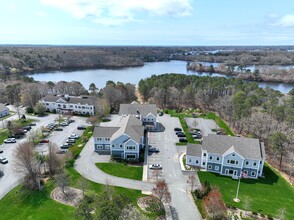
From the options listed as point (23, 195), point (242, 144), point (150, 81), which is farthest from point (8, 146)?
point (150, 81)

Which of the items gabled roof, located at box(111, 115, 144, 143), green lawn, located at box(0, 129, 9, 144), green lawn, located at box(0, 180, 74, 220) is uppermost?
gabled roof, located at box(111, 115, 144, 143)

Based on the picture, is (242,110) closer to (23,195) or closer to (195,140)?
(195,140)

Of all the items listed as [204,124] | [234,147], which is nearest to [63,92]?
[204,124]

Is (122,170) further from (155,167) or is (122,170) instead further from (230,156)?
(230,156)

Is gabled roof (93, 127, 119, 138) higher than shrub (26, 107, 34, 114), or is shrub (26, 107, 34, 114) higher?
gabled roof (93, 127, 119, 138)

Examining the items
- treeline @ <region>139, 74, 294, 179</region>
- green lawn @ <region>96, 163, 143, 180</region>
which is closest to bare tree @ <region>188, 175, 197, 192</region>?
green lawn @ <region>96, 163, 143, 180</region>

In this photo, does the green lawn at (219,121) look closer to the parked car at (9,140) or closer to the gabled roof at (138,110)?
the gabled roof at (138,110)

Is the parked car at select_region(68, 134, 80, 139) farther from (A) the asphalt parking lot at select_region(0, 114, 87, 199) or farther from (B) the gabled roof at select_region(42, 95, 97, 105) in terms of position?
(B) the gabled roof at select_region(42, 95, 97, 105)

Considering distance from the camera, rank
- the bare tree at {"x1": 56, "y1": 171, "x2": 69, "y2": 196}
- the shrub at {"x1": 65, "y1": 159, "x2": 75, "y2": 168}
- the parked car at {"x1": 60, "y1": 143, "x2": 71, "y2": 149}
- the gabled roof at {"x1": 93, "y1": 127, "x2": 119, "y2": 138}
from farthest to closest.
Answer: the parked car at {"x1": 60, "y1": 143, "x2": 71, "y2": 149} → the gabled roof at {"x1": 93, "y1": 127, "x2": 119, "y2": 138} → the shrub at {"x1": 65, "y1": 159, "x2": 75, "y2": 168} → the bare tree at {"x1": 56, "y1": 171, "x2": 69, "y2": 196}
